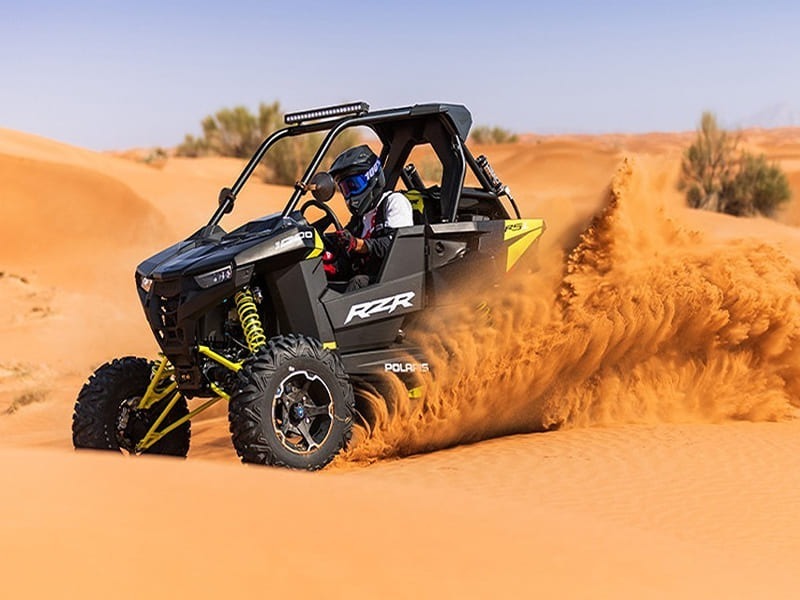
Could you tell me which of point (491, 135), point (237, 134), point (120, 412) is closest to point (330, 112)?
point (120, 412)

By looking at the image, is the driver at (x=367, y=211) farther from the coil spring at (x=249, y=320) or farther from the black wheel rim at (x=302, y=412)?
the black wheel rim at (x=302, y=412)

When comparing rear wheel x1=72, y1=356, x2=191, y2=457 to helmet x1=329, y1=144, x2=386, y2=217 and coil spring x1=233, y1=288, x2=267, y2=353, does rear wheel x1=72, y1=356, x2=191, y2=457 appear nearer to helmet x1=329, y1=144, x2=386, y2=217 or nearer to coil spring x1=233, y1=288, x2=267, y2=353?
coil spring x1=233, y1=288, x2=267, y2=353

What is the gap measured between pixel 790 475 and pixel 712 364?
1914mm

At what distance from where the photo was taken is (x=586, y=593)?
3414 millimetres

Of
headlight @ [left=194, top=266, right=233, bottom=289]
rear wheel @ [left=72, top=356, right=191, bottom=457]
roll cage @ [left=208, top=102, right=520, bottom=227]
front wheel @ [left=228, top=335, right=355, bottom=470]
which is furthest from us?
roll cage @ [left=208, top=102, right=520, bottom=227]

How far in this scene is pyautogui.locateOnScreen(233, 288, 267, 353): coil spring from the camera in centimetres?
682

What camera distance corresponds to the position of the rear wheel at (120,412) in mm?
7355

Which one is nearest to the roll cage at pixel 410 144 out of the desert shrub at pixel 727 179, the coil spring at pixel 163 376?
the coil spring at pixel 163 376

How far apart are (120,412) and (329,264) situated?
163cm

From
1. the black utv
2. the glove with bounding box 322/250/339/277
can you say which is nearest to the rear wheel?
the black utv

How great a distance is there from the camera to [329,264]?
301 inches

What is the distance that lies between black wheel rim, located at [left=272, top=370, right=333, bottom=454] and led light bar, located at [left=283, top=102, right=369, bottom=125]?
6.13 ft

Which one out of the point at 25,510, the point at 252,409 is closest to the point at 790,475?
the point at 252,409

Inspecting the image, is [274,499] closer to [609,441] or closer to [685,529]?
[685,529]
